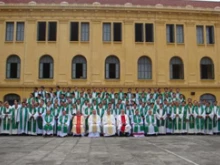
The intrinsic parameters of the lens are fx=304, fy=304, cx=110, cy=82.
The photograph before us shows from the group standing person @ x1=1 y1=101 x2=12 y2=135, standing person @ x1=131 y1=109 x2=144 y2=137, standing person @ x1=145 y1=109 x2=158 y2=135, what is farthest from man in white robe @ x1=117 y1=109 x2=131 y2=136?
standing person @ x1=1 y1=101 x2=12 y2=135

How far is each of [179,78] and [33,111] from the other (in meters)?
17.9

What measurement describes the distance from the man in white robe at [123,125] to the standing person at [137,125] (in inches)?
13.7

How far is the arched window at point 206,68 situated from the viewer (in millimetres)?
32250

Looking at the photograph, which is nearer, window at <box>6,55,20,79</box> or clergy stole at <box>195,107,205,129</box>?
clergy stole at <box>195,107,205,129</box>

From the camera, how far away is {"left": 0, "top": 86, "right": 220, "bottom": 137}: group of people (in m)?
18.2

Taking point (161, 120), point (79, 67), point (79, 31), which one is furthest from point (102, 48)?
point (161, 120)

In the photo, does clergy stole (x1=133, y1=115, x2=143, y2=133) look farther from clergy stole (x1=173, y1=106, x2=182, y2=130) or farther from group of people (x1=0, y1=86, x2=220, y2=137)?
clergy stole (x1=173, y1=106, x2=182, y2=130)

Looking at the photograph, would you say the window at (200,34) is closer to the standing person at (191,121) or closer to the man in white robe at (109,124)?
the standing person at (191,121)

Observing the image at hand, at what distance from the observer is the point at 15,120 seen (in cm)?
1853

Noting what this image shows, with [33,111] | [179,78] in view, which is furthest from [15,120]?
[179,78]

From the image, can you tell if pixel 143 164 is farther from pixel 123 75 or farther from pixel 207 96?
pixel 207 96

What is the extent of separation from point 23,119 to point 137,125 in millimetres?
6965

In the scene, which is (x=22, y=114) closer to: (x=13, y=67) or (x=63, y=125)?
(x=63, y=125)

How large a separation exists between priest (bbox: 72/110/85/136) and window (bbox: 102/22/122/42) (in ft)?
49.1
